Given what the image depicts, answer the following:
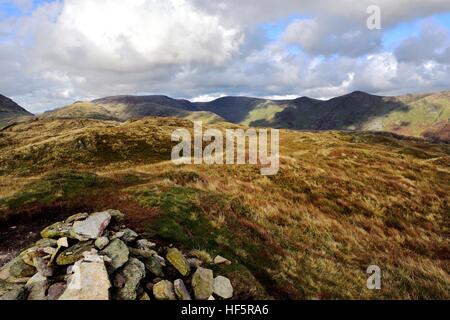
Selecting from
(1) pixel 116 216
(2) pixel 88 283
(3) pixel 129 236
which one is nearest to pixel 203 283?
(2) pixel 88 283

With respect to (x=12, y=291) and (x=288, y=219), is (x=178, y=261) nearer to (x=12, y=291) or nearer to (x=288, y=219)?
(x=12, y=291)

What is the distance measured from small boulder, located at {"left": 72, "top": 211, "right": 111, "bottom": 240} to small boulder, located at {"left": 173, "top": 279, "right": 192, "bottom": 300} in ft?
11.0

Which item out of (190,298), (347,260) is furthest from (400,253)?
(190,298)

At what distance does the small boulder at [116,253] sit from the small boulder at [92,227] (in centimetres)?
102

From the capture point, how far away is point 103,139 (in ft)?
200

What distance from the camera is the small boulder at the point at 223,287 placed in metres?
9.82

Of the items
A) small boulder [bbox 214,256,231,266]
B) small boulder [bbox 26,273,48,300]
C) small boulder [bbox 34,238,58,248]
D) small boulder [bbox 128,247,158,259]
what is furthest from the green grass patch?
small boulder [bbox 214,256,231,266]

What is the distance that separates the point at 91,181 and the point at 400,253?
1801 cm

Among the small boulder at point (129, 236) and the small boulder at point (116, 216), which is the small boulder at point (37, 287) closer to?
the small boulder at point (129, 236)

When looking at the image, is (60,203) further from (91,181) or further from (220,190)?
(220,190)

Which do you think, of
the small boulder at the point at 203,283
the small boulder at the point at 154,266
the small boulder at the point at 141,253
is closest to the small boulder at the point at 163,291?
the small boulder at the point at 154,266

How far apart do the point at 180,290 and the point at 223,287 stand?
1.32 m

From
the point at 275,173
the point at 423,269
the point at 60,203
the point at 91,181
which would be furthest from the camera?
the point at 275,173
